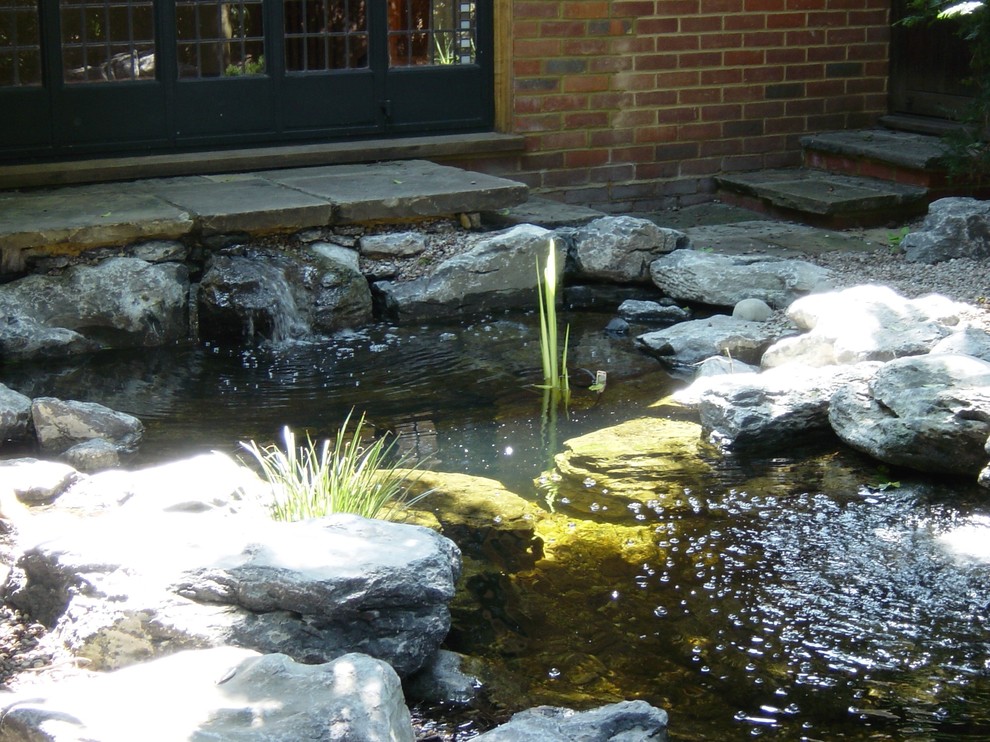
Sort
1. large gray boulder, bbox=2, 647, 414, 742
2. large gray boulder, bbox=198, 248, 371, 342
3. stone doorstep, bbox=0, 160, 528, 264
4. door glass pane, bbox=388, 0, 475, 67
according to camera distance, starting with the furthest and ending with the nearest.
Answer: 1. door glass pane, bbox=388, 0, 475, 67
2. large gray boulder, bbox=198, 248, 371, 342
3. stone doorstep, bbox=0, 160, 528, 264
4. large gray boulder, bbox=2, 647, 414, 742

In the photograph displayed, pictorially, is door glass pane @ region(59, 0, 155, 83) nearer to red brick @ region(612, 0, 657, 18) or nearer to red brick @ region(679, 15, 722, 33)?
red brick @ region(612, 0, 657, 18)

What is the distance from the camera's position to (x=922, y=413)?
4.46m

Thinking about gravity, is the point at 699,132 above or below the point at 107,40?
below

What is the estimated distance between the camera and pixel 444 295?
659cm

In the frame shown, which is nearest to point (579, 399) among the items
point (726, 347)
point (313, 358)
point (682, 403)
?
point (682, 403)

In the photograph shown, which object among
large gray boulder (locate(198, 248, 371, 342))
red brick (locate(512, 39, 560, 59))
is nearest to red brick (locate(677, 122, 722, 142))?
red brick (locate(512, 39, 560, 59))

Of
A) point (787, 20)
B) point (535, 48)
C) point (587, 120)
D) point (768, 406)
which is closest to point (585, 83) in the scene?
point (587, 120)

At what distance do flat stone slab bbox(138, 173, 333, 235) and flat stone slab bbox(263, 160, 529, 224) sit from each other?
0.12 m

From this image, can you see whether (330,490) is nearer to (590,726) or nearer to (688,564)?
(688,564)

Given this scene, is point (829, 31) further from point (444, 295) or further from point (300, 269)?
point (300, 269)

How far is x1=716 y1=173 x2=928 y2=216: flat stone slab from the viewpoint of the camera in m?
7.76

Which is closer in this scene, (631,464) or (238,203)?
(631,464)

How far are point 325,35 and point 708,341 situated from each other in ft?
10.5

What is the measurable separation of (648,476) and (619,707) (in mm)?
1751
